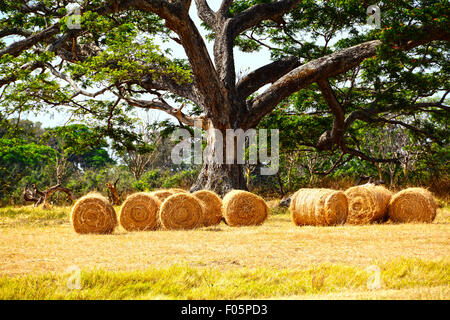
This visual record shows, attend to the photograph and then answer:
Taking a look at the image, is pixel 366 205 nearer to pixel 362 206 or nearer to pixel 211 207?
pixel 362 206

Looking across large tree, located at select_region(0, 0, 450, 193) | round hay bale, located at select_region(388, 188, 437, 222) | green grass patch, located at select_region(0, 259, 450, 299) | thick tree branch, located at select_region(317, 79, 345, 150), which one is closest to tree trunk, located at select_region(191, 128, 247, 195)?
large tree, located at select_region(0, 0, 450, 193)

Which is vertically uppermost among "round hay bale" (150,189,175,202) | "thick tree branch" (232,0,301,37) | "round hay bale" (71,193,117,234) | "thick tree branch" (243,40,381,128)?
"thick tree branch" (232,0,301,37)

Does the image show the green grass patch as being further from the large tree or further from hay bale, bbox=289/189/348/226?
the large tree

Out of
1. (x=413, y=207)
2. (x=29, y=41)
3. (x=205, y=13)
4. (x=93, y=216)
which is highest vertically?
(x=205, y=13)

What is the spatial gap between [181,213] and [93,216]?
1.77 meters

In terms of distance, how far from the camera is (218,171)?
14.1 meters

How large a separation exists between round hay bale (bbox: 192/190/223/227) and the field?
7.61ft

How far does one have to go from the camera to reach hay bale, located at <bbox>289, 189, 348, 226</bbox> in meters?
9.90

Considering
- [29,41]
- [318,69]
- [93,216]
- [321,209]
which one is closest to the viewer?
[93,216]

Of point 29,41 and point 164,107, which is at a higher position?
point 29,41

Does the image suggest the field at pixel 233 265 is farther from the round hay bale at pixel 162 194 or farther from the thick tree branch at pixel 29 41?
the thick tree branch at pixel 29 41

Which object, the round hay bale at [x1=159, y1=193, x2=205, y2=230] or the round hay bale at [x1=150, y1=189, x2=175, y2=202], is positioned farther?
the round hay bale at [x1=150, y1=189, x2=175, y2=202]

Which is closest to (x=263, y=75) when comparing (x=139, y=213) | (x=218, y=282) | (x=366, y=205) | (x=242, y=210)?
(x=242, y=210)

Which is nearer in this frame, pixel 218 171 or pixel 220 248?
pixel 220 248
